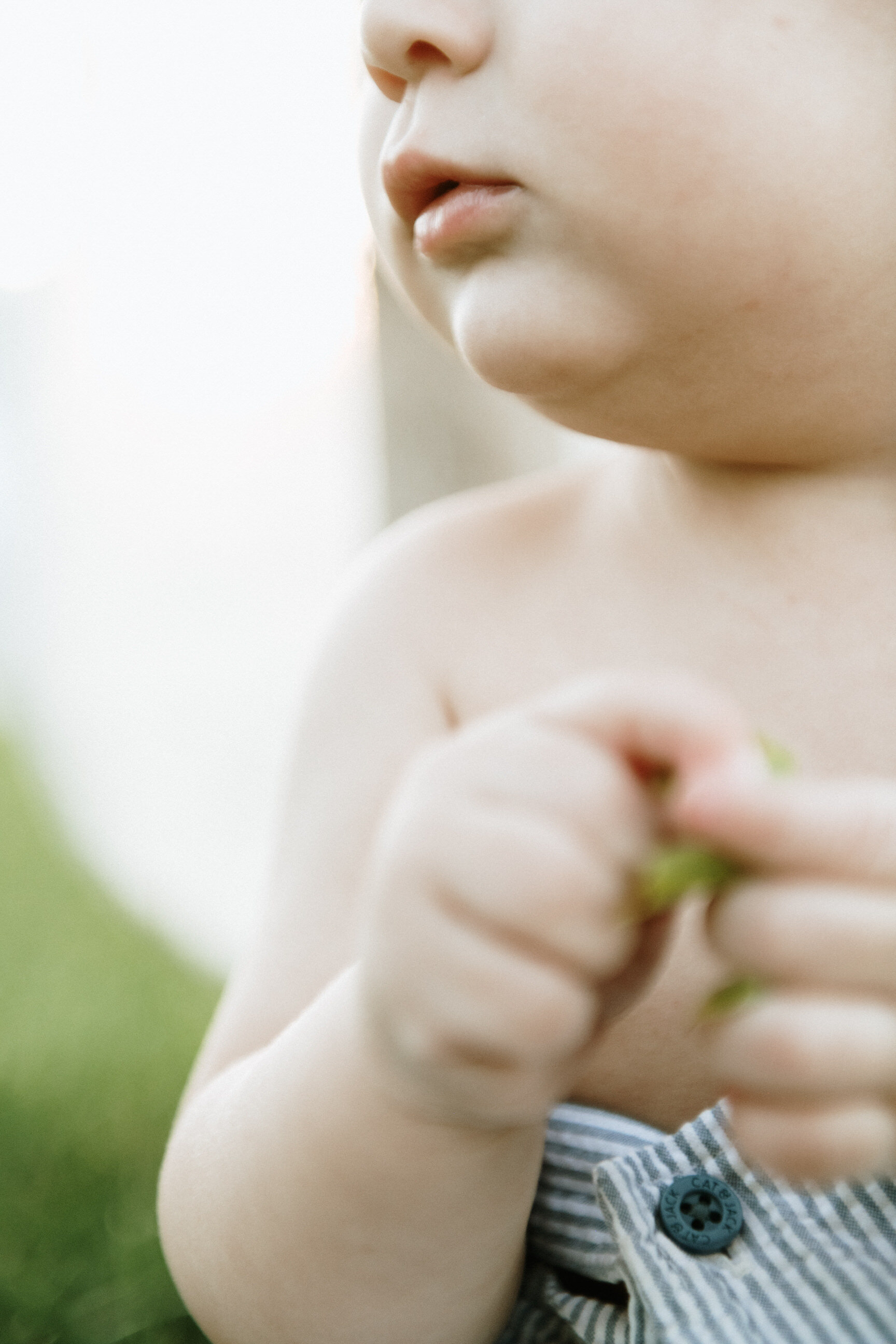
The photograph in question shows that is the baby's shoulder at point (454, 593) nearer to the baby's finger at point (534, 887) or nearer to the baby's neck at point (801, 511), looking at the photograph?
the baby's neck at point (801, 511)

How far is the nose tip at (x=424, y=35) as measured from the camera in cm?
45

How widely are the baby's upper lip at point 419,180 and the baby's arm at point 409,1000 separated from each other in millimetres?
170

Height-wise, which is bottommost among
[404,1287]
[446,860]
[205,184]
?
[404,1287]

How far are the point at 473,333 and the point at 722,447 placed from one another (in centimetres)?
11

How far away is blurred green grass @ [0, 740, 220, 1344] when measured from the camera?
68 centimetres

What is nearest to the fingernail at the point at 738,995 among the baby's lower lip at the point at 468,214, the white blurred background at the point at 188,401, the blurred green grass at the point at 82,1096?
the baby's lower lip at the point at 468,214

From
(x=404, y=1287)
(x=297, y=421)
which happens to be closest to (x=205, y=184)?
(x=297, y=421)

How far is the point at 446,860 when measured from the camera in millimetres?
311

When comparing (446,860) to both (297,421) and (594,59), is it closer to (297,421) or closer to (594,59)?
(594,59)

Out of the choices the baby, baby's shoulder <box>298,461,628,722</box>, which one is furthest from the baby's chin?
baby's shoulder <box>298,461,628,722</box>

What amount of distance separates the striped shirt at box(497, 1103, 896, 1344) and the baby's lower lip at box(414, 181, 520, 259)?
0.33m

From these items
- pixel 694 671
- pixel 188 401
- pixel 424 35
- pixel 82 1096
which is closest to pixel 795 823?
pixel 694 671

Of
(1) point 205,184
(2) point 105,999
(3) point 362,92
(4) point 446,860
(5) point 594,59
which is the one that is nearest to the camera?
(4) point 446,860

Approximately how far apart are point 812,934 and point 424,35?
0.34 metres
